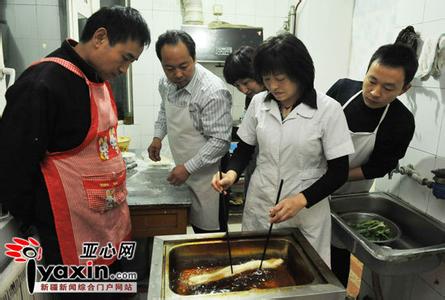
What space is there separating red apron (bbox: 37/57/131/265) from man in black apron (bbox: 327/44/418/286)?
1.08 meters

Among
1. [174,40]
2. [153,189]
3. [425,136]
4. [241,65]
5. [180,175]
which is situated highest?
[174,40]

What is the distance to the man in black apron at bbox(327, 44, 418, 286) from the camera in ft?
4.65

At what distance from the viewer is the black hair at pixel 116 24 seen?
3.81 ft

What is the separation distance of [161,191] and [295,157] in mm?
830

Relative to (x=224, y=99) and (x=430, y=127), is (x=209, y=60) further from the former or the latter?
(x=430, y=127)

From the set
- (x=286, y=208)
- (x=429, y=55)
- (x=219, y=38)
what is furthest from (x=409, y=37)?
(x=219, y=38)

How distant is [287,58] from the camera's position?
1.15m

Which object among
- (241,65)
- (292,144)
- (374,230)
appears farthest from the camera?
(241,65)

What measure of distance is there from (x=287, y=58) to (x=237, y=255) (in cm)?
70

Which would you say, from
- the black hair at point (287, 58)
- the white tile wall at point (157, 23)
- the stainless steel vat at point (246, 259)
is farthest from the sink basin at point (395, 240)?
the white tile wall at point (157, 23)

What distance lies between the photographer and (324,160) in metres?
1.28

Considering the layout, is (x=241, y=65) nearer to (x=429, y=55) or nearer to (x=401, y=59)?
(x=401, y=59)

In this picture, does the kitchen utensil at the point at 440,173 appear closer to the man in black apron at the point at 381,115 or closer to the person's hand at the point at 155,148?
the man in black apron at the point at 381,115

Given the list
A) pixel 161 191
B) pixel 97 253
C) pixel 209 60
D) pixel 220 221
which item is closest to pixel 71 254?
pixel 97 253
